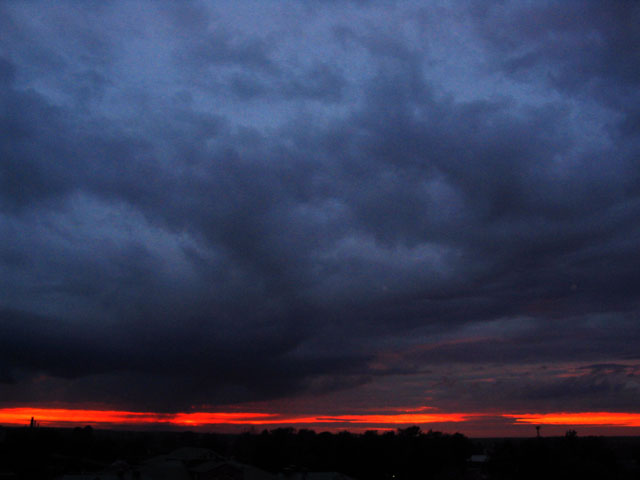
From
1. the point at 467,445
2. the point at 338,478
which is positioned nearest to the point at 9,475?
the point at 338,478

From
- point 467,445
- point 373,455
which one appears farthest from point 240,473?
point 467,445

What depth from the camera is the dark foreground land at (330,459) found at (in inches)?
3462

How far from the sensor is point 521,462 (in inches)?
3752

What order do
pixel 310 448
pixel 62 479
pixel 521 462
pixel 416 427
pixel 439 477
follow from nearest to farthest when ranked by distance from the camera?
pixel 62 479 → pixel 521 462 → pixel 439 477 → pixel 310 448 → pixel 416 427

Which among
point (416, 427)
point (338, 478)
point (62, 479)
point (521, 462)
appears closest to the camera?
point (62, 479)

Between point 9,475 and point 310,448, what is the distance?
76271 mm

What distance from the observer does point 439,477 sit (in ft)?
371

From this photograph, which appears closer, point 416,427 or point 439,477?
point 439,477

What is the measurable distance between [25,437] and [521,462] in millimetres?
92178

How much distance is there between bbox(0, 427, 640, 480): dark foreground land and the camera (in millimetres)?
87938

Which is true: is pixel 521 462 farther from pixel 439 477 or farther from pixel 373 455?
pixel 373 455

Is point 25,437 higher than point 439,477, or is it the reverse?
point 25,437

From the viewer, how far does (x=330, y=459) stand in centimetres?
12144

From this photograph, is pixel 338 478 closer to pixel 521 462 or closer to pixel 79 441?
pixel 521 462
